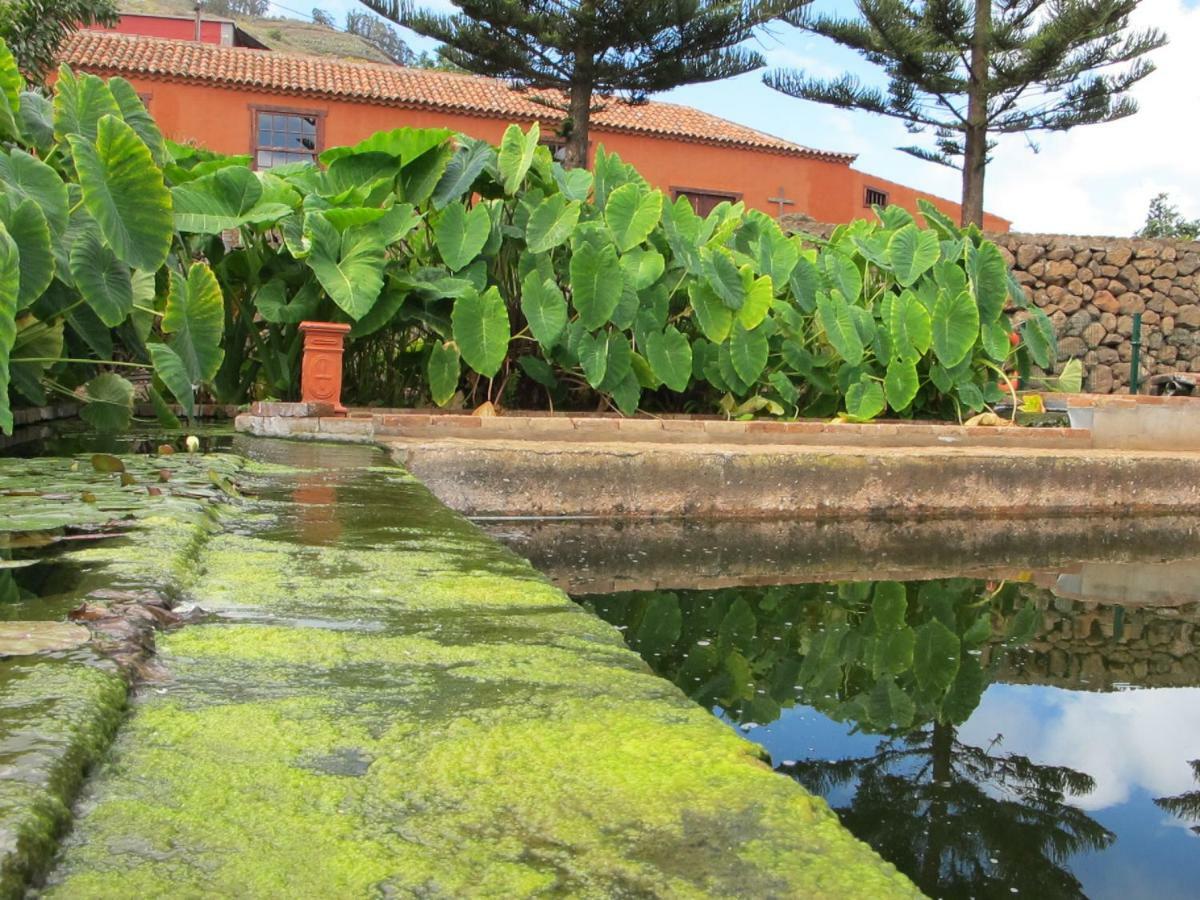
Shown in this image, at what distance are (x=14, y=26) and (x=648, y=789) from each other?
11.3 m

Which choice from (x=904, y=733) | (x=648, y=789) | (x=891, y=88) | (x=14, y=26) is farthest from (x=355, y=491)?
(x=891, y=88)

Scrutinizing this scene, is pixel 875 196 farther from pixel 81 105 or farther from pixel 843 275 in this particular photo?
pixel 81 105

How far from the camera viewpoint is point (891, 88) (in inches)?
534

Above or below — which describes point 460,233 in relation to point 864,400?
above

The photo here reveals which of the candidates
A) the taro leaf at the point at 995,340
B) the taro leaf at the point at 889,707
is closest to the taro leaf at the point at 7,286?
the taro leaf at the point at 889,707

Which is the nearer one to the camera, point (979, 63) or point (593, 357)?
point (593, 357)

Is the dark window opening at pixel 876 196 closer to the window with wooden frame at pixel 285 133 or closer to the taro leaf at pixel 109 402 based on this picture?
the window with wooden frame at pixel 285 133

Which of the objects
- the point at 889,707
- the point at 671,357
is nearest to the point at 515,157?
the point at 671,357

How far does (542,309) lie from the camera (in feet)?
17.0

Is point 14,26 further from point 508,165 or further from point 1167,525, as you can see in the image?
point 1167,525

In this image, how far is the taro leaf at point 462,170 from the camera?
5398mm

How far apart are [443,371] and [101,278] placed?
216cm

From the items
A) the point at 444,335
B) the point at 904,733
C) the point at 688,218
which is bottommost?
the point at 904,733

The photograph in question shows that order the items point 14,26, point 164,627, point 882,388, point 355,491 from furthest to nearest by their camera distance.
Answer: point 14,26 → point 882,388 → point 355,491 → point 164,627
